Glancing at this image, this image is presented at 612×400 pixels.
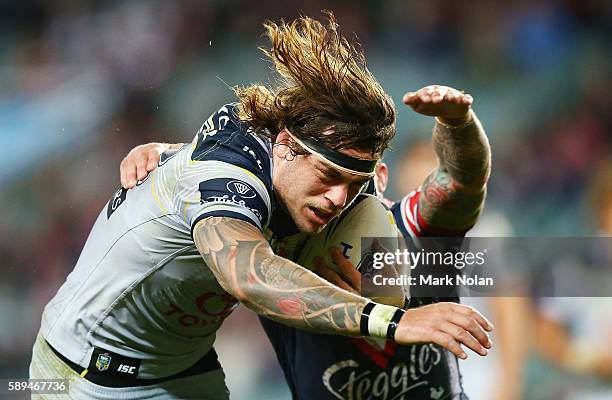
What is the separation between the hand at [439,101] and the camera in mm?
2645

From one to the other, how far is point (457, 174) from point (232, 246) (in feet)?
4.09

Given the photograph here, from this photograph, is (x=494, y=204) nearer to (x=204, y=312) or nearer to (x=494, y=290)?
(x=494, y=290)

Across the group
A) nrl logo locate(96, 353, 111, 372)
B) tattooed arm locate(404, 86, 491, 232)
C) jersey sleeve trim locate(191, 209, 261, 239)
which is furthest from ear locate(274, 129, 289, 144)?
nrl logo locate(96, 353, 111, 372)

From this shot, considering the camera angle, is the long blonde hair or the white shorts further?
the white shorts

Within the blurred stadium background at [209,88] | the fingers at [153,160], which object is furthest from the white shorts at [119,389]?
the blurred stadium background at [209,88]

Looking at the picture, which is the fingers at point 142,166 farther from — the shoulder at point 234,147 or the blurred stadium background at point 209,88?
the blurred stadium background at point 209,88

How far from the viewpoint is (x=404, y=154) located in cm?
544

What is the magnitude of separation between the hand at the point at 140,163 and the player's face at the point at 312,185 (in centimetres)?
52

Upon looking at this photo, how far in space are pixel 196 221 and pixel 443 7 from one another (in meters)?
4.08

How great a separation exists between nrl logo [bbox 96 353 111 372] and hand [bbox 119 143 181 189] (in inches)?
20.7

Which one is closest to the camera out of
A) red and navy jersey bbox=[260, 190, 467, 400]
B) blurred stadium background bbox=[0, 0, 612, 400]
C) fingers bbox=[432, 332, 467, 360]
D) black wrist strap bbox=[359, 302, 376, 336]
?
fingers bbox=[432, 332, 467, 360]

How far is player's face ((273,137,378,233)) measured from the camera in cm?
255

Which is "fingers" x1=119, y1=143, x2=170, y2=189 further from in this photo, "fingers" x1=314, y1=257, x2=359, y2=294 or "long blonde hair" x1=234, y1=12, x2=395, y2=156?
"fingers" x1=314, y1=257, x2=359, y2=294

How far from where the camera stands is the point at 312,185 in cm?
→ 255
